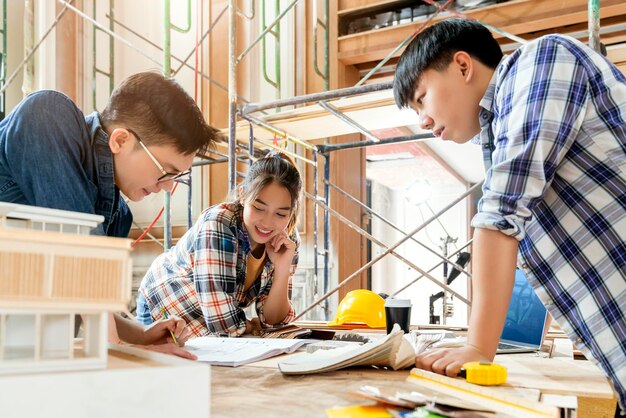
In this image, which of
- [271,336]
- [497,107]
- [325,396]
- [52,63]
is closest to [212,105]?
[52,63]

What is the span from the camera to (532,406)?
0.71 m

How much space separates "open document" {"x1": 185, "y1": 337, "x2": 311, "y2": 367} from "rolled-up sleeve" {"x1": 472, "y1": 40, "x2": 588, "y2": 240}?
522 millimetres

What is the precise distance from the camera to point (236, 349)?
130 centimetres

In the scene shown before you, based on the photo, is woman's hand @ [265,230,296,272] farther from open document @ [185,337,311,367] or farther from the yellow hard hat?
open document @ [185,337,311,367]

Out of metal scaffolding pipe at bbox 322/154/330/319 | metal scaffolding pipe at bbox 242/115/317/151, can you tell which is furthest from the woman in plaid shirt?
metal scaffolding pipe at bbox 322/154/330/319

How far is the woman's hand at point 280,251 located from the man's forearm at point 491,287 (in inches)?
51.7

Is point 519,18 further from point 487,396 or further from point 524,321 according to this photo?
point 487,396

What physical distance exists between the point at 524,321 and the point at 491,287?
497mm

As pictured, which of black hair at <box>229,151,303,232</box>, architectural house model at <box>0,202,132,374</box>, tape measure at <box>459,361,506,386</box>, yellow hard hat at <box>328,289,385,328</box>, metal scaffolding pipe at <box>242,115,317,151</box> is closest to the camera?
architectural house model at <box>0,202,132,374</box>

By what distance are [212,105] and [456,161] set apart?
436 cm

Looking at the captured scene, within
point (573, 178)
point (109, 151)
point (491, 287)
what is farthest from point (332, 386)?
point (109, 151)

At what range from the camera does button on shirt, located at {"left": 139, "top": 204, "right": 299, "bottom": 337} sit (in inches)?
74.7

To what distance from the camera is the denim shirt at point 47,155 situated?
1161 mm

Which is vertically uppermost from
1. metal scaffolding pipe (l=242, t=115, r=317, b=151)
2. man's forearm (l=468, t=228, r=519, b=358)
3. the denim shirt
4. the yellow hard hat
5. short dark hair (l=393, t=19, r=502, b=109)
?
metal scaffolding pipe (l=242, t=115, r=317, b=151)
